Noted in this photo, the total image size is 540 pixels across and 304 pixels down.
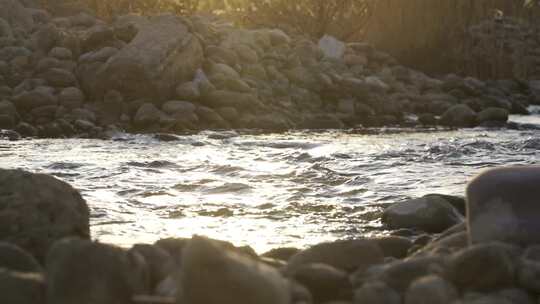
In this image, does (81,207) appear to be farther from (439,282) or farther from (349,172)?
(349,172)

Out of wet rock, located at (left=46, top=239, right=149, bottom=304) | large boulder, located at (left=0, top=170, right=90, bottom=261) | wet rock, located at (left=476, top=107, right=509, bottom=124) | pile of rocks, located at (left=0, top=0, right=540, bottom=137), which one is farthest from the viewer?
wet rock, located at (left=476, top=107, right=509, bottom=124)

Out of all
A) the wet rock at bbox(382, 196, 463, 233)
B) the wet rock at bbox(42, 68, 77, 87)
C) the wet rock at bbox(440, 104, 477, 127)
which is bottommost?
the wet rock at bbox(440, 104, 477, 127)

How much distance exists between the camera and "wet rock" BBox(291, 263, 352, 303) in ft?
11.0

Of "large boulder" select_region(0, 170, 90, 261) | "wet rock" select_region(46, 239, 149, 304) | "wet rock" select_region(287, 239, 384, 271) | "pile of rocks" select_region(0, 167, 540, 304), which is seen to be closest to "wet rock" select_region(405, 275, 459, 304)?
"pile of rocks" select_region(0, 167, 540, 304)

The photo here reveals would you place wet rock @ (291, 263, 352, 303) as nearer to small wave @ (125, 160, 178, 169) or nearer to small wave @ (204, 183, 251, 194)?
small wave @ (204, 183, 251, 194)

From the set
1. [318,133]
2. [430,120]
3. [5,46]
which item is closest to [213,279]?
[318,133]

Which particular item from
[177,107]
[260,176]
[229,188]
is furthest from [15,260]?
[177,107]

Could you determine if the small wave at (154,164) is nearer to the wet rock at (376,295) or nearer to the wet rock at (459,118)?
the wet rock at (376,295)

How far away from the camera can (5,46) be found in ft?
63.2

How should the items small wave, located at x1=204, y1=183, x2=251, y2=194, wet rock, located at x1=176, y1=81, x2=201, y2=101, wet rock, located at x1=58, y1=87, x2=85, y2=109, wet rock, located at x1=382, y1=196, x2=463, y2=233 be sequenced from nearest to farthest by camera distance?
wet rock, located at x1=382, y1=196, x2=463, y2=233 < small wave, located at x1=204, y1=183, x2=251, y2=194 < wet rock, located at x1=58, y1=87, x2=85, y2=109 < wet rock, located at x1=176, y1=81, x2=201, y2=101

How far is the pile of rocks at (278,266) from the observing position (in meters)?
2.83

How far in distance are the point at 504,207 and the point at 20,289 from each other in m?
2.12

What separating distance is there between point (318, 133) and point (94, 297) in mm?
12422

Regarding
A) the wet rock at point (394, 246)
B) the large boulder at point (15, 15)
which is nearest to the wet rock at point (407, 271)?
the wet rock at point (394, 246)
